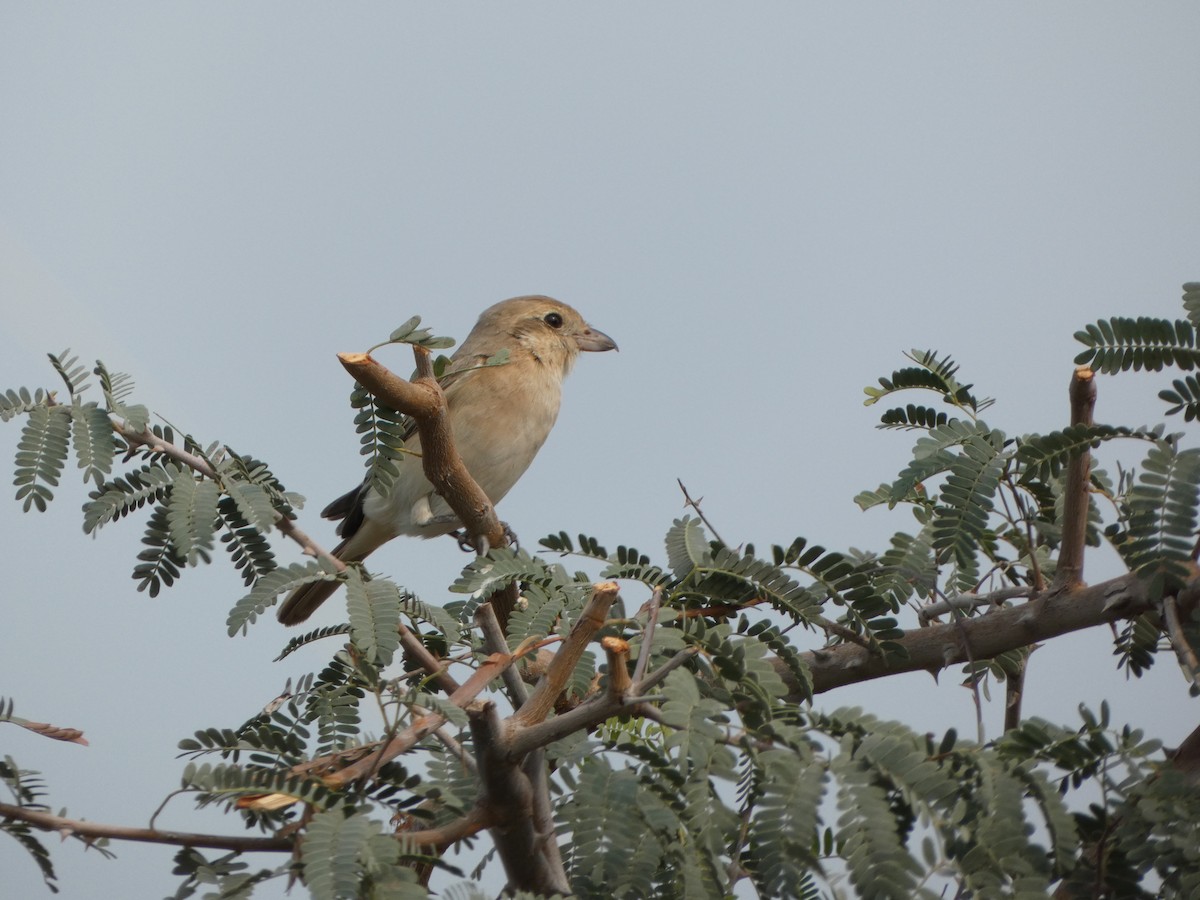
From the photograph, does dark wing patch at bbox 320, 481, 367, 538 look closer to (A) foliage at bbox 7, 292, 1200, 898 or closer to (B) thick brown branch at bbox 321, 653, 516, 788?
(A) foliage at bbox 7, 292, 1200, 898

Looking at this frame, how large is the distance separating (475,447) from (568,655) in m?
3.34

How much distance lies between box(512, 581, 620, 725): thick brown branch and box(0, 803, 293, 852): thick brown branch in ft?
1.64

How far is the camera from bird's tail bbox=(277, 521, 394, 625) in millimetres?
5273

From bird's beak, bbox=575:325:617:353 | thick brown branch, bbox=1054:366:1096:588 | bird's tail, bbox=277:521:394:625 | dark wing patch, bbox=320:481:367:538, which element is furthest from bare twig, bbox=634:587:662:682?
bird's beak, bbox=575:325:617:353

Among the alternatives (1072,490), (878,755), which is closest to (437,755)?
(878,755)

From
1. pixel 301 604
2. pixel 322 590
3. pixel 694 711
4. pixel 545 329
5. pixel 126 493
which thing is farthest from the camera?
pixel 545 329

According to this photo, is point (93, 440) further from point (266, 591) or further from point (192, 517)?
point (266, 591)

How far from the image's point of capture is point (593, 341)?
6.52m

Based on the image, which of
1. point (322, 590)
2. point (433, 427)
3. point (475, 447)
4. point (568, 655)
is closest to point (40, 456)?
point (433, 427)

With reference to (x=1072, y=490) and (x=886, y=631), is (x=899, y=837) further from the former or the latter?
(x=1072, y=490)

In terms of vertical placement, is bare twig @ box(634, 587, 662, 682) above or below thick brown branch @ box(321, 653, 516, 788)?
above

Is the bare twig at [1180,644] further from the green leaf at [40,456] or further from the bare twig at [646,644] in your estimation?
the green leaf at [40,456]

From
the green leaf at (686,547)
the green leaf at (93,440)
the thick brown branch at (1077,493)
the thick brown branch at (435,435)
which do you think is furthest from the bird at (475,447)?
the thick brown branch at (1077,493)

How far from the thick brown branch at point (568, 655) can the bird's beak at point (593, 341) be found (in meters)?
4.32
